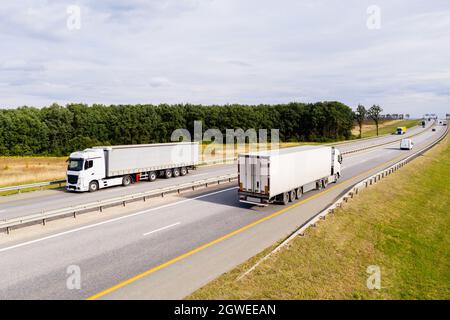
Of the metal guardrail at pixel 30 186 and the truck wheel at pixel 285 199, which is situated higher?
the metal guardrail at pixel 30 186

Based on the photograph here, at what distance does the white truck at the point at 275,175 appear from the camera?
61.3 feet

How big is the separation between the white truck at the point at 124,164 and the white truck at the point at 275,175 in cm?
1215

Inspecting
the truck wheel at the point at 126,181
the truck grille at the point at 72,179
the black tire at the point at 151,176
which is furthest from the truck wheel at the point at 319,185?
the truck grille at the point at 72,179

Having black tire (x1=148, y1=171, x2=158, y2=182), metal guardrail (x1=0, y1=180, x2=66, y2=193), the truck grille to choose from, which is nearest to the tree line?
black tire (x1=148, y1=171, x2=158, y2=182)

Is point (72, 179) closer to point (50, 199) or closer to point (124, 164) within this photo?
point (50, 199)

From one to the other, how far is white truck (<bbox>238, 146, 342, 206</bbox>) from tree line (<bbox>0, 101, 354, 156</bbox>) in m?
49.6

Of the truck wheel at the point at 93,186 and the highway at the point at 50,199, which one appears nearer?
the highway at the point at 50,199

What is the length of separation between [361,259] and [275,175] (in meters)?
6.64

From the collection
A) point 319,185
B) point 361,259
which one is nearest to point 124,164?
point 319,185

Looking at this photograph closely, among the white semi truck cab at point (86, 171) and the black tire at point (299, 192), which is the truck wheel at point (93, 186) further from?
the black tire at point (299, 192)

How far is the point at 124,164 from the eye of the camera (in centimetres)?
2755
